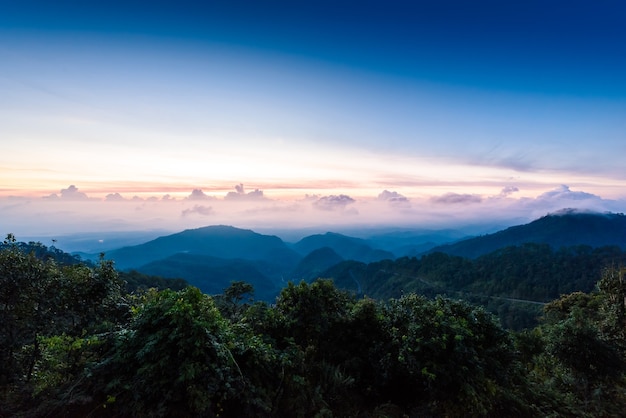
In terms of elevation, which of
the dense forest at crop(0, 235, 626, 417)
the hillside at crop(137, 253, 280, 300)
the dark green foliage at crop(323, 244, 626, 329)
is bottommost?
the hillside at crop(137, 253, 280, 300)

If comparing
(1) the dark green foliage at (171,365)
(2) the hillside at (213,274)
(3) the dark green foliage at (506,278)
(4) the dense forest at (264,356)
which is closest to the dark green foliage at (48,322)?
(4) the dense forest at (264,356)

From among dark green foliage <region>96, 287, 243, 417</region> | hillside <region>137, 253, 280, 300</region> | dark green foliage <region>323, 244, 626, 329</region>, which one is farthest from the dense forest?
hillside <region>137, 253, 280, 300</region>

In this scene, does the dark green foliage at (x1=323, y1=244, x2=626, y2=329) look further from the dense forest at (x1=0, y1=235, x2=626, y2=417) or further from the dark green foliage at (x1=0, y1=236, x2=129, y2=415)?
the dark green foliage at (x1=0, y1=236, x2=129, y2=415)

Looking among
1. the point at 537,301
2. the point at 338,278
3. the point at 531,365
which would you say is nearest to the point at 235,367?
the point at 531,365

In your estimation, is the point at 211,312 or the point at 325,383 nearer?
the point at 211,312

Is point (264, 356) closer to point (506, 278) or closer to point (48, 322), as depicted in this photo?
point (48, 322)

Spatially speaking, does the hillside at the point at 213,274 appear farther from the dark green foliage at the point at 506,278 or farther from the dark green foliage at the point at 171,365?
the dark green foliage at the point at 171,365

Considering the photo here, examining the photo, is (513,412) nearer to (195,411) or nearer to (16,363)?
(195,411)

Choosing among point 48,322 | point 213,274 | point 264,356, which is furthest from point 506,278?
point 213,274
